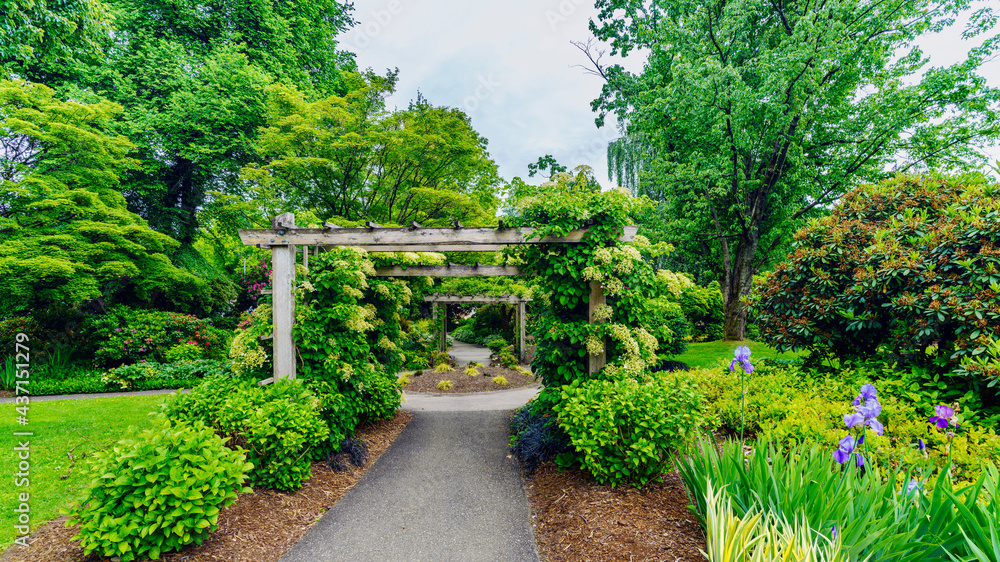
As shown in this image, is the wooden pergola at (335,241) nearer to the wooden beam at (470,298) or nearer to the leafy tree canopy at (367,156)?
the leafy tree canopy at (367,156)

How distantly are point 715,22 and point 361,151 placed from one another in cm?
996

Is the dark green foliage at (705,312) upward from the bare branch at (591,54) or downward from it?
downward

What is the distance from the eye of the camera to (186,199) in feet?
38.7

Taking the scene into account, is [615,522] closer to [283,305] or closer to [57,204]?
[283,305]

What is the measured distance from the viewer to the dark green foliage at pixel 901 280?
3.31 metres

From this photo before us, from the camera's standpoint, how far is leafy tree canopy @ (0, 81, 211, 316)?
6949 millimetres

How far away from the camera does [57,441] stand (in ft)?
15.1

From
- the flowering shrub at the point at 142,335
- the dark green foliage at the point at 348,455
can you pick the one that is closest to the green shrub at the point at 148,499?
the dark green foliage at the point at 348,455

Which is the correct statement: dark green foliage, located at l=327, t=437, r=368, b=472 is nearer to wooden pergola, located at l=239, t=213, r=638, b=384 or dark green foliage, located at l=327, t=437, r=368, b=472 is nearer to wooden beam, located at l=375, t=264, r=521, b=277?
wooden pergola, located at l=239, t=213, r=638, b=384

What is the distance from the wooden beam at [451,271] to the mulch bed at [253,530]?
10.0 ft

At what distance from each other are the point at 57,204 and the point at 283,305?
21.4ft

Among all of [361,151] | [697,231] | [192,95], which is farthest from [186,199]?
[697,231]

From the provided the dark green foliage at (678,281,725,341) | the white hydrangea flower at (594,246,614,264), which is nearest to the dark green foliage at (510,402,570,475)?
the white hydrangea flower at (594,246,614,264)

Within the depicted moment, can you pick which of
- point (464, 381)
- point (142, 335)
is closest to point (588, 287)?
point (464, 381)
